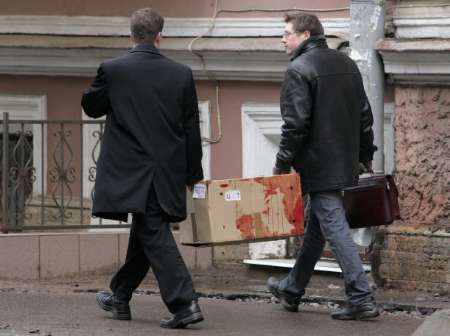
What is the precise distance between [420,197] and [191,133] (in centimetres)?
232

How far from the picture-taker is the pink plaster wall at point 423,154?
9.04 meters

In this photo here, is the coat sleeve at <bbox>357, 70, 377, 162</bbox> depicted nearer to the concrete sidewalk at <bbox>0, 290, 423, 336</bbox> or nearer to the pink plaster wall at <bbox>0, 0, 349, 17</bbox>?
the concrete sidewalk at <bbox>0, 290, 423, 336</bbox>

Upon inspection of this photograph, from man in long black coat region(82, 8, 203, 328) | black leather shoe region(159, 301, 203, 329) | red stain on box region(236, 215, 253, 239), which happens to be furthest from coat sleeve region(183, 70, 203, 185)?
black leather shoe region(159, 301, 203, 329)

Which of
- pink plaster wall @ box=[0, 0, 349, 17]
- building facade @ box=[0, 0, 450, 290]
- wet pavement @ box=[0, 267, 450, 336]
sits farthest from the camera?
pink plaster wall @ box=[0, 0, 349, 17]

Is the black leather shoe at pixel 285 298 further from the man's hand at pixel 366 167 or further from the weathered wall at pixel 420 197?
the weathered wall at pixel 420 197

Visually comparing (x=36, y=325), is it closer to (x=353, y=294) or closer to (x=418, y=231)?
(x=353, y=294)

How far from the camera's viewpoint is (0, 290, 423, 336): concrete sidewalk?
7410mm

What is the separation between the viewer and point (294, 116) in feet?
25.0

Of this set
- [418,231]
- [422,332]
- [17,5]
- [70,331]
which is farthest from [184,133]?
[17,5]

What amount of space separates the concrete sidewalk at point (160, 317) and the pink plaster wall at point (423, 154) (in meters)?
1.04

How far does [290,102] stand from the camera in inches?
301

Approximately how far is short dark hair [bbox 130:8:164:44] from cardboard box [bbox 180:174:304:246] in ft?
2.79

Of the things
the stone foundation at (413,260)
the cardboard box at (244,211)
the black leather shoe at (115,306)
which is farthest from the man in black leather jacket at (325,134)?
the stone foundation at (413,260)

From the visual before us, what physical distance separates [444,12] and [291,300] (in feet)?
7.27
